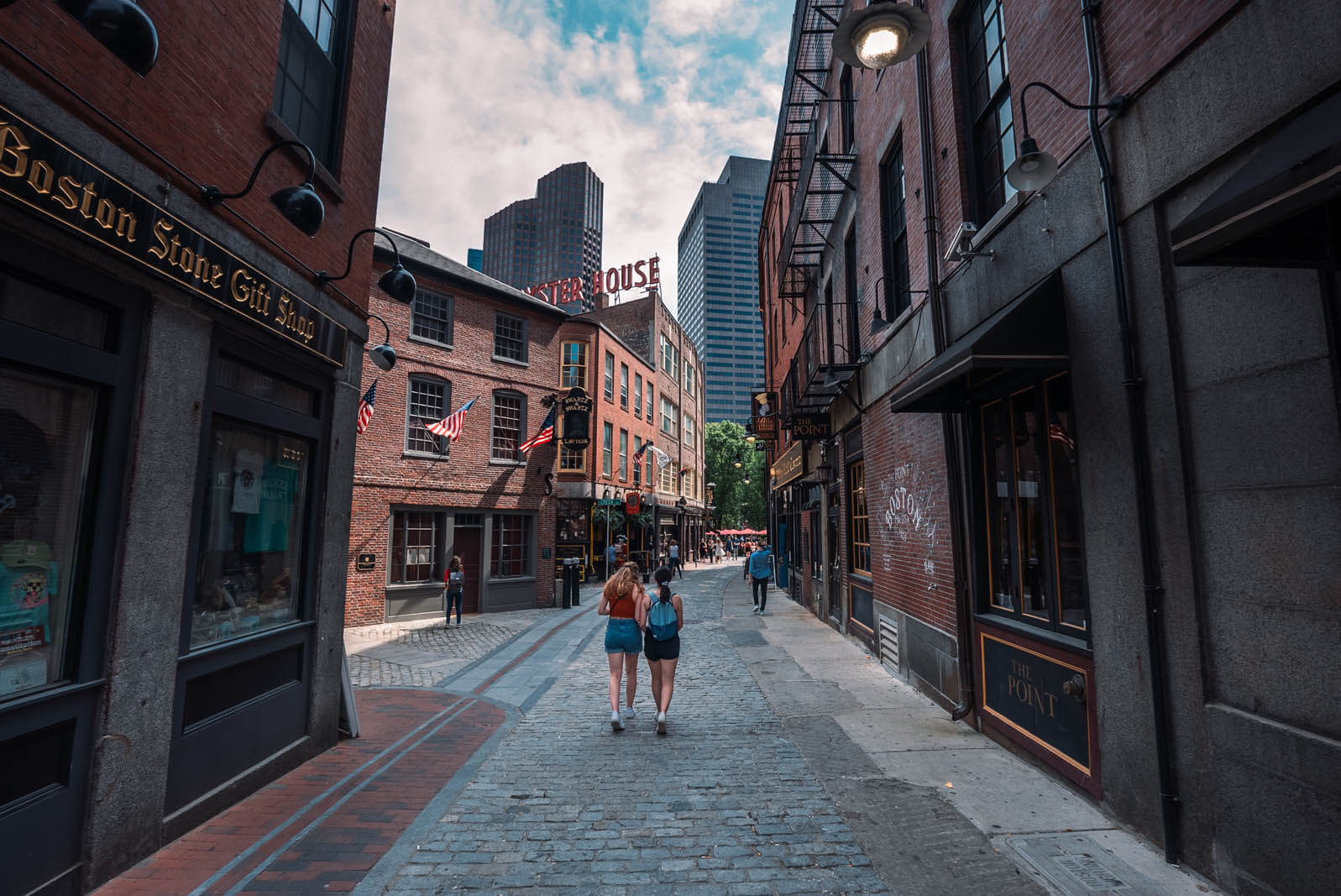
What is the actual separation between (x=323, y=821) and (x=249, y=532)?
2.44 metres

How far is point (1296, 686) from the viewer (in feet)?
10.8

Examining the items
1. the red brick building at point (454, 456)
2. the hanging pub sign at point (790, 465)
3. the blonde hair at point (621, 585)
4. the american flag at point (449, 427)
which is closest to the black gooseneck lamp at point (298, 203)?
the blonde hair at point (621, 585)

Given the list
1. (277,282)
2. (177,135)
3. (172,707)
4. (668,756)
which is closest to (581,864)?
(668,756)

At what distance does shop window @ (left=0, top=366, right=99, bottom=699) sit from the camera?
3531 mm

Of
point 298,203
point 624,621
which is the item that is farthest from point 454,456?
point 298,203

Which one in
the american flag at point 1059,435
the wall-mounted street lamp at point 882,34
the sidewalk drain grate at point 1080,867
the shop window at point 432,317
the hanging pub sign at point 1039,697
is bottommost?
the sidewalk drain grate at point 1080,867

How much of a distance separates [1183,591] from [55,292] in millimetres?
6919

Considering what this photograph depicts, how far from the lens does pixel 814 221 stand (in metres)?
14.4

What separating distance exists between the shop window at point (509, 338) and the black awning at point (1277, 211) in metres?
19.0

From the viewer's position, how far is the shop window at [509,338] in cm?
2045

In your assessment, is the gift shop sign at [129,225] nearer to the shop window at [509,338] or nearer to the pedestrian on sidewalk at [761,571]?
the pedestrian on sidewalk at [761,571]

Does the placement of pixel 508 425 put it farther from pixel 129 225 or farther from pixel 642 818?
pixel 642 818

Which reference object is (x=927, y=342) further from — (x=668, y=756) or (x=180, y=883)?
(x=180, y=883)

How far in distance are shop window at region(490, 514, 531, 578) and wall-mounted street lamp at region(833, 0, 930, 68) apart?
17150 mm
